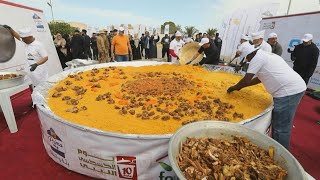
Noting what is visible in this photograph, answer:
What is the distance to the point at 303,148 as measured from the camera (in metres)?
3.21

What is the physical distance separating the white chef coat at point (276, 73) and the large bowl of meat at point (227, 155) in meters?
0.87

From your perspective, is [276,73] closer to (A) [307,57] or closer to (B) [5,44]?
(A) [307,57]

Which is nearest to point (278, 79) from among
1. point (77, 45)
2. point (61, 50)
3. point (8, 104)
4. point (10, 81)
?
point (10, 81)

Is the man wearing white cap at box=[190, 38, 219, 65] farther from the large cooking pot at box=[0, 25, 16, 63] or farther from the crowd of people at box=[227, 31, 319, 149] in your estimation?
the large cooking pot at box=[0, 25, 16, 63]

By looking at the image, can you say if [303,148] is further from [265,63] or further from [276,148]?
[276,148]

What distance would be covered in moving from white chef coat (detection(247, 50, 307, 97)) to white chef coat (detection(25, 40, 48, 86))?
3411 millimetres

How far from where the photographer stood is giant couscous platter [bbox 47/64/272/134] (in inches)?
97.7

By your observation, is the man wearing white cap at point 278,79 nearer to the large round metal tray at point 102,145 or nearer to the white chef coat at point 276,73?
the white chef coat at point 276,73

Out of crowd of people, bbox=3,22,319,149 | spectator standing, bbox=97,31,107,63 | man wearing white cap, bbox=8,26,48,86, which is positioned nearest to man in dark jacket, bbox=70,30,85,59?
crowd of people, bbox=3,22,319,149

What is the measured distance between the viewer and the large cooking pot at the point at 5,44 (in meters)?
3.73

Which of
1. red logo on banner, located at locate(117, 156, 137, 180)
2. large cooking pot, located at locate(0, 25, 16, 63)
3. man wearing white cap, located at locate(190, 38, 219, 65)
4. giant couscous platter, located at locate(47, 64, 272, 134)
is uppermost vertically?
large cooking pot, located at locate(0, 25, 16, 63)

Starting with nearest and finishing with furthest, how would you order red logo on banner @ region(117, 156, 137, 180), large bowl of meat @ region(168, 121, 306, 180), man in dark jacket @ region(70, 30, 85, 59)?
large bowl of meat @ region(168, 121, 306, 180)
red logo on banner @ region(117, 156, 137, 180)
man in dark jacket @ region(70, 30, 85, 59)

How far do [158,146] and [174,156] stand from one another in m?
0.54

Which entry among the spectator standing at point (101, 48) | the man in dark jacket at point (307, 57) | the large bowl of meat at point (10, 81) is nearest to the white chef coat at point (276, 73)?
the man in dark jacket at point (307, 57)
